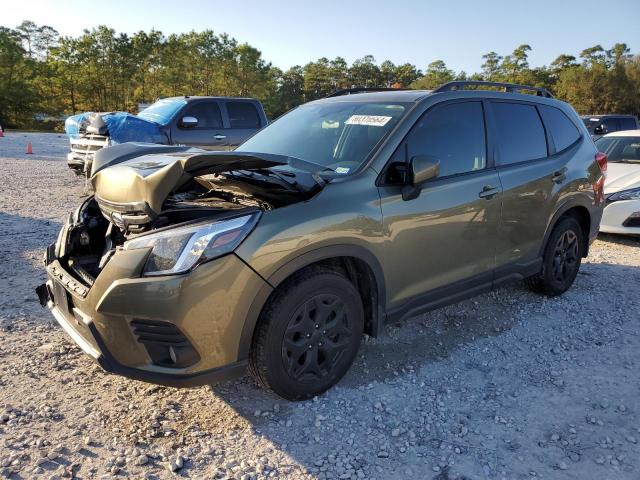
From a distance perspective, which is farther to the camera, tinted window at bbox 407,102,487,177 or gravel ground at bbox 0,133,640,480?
tinted window at bbox 407,102,487,177

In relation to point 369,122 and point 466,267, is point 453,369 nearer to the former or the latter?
point 466,267

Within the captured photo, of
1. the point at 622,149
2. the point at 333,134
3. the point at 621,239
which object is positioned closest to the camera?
the point at 333,134

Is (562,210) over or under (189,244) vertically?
under

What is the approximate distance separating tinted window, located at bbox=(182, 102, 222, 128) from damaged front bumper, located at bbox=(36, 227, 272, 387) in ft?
27.7

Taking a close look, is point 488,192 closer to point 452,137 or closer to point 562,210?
point 452,137

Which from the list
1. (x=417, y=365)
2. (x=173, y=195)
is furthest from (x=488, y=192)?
(x=173, y=195)

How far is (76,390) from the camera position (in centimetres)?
303

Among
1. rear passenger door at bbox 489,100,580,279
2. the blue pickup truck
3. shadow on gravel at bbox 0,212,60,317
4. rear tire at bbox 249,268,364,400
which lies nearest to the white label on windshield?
rear passenger door at bbox 489,100,580,279

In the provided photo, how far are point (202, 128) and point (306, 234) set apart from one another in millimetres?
8396

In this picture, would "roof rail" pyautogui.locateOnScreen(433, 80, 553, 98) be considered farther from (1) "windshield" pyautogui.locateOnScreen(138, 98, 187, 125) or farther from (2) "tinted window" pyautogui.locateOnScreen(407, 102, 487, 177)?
(1) "windshield" pyautogui.locateOnScreen(138, 98, 187, 125)

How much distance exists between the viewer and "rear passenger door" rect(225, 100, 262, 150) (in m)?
10.7

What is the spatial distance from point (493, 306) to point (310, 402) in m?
2.38

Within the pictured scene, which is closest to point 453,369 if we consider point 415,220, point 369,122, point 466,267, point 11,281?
point 466,267

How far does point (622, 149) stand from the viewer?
8367mm
